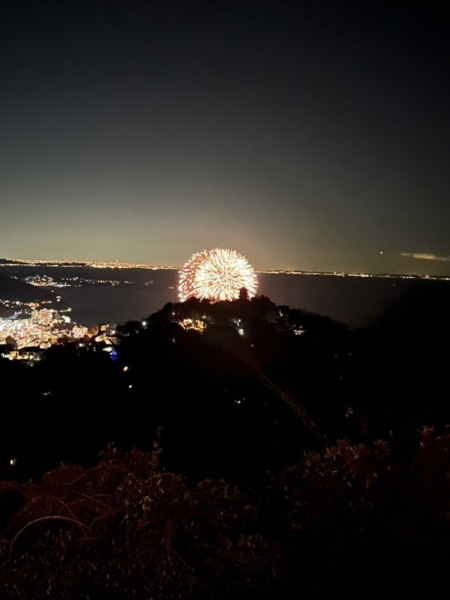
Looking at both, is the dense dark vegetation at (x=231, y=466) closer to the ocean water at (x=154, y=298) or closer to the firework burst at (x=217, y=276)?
the firework burst at (x=217, y=276)

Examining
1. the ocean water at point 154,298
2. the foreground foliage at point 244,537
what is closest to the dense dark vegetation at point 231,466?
the foreground foliage at point 244,537

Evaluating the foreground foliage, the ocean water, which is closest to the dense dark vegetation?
the foreground foliage

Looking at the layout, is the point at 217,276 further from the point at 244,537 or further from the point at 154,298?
the point at 154,298

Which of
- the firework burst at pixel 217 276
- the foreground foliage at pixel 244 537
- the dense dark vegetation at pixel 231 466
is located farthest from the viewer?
the firework burst at pixel 217 276

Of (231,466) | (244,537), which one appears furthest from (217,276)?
(244,537)

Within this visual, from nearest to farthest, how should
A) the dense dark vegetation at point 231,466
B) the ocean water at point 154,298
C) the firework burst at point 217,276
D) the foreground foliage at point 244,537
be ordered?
the foreground foliage at point 244,537 → the dense dark vegetation at point 231,466 → the firework burst at point 217,276 → the ocean water at point 154,298

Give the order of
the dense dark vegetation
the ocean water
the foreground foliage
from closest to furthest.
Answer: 1. the foreground foliage
2. the dense dark vegetation
3. the ocean water

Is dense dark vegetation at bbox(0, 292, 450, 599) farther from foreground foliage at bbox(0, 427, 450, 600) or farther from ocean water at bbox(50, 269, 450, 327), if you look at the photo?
ocean water at bbox(50, 269, 450, 327)
